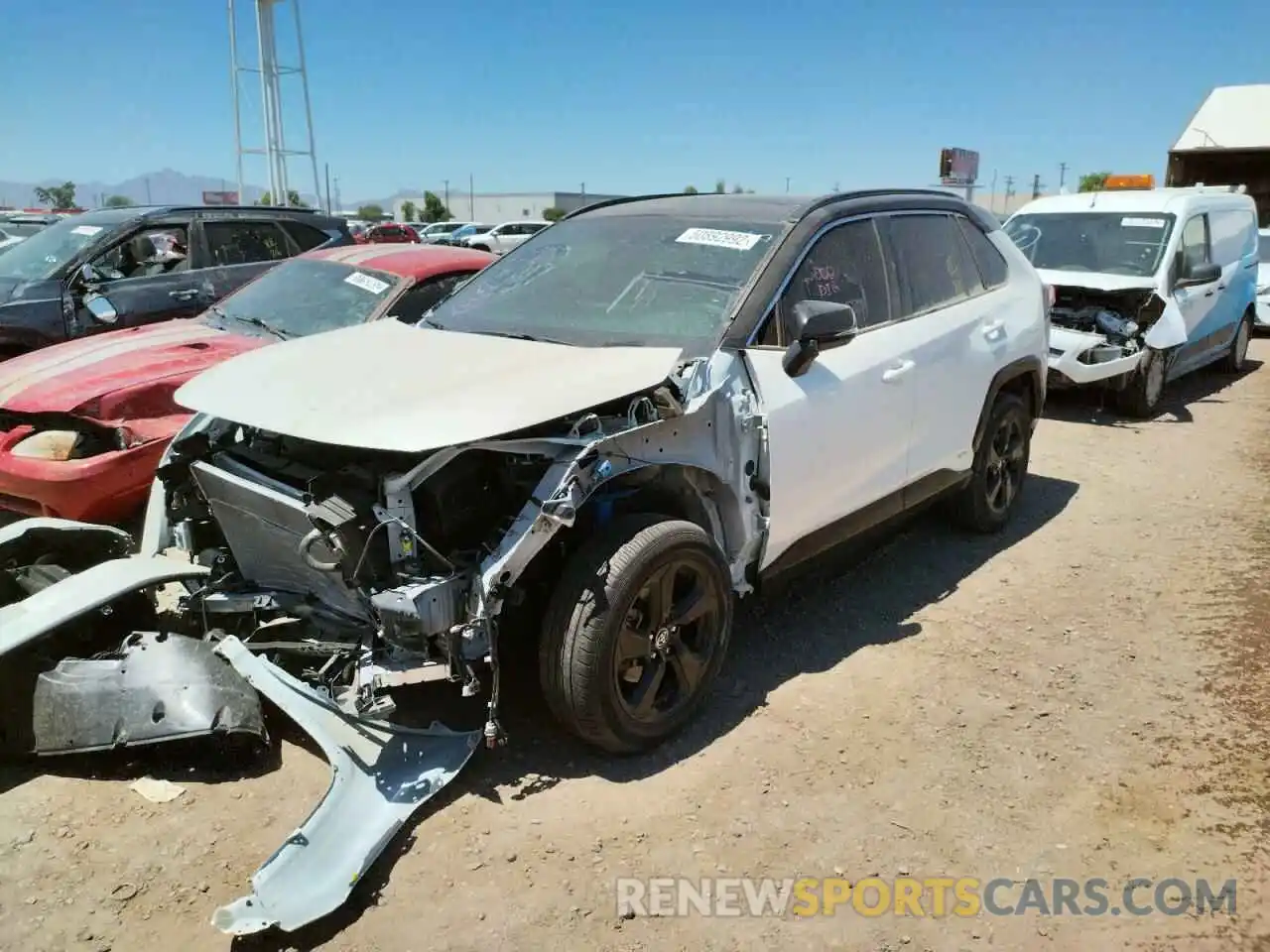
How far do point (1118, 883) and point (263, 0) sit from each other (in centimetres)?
3225

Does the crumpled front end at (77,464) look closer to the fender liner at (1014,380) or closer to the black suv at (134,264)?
the black suv at (134,264)

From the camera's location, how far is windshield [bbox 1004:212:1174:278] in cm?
880

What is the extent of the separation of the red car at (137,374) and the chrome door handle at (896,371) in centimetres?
218

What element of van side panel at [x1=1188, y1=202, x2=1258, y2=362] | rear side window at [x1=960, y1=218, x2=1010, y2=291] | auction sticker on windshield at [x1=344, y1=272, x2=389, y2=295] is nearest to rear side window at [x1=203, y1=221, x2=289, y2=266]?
auction sticker on windshield at [x1=344, y1=272, x2=389, y2=295]

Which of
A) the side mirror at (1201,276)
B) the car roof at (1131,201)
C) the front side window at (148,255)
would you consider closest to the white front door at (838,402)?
the front side window at (148,255)

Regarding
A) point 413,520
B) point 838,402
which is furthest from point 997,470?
point 413,520

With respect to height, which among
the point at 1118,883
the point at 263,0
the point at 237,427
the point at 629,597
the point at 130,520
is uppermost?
the point at 263,0

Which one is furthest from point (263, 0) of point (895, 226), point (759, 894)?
point (759, 894)

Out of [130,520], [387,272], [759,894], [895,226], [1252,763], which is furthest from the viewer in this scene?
[387,272]

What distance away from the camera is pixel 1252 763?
130 inches

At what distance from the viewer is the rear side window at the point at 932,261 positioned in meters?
4.41

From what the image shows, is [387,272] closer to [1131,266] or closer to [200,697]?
[200,697]

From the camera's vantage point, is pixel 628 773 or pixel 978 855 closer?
pixel 978 855

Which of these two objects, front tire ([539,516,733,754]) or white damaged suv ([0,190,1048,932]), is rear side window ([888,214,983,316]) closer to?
white damaged suv ([0,190,1048,932])
